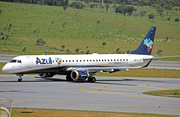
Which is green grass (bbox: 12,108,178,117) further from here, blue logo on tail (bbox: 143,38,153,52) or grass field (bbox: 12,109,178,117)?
blue logo on tail (bbox: 143,38,153,52)

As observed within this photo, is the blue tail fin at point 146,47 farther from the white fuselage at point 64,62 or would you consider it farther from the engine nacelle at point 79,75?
the engine nacelle at point 79,75

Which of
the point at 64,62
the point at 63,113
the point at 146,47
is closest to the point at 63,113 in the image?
the point at 63,113

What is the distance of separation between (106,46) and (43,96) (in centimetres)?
12665

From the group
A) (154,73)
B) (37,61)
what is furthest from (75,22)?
(37,61)

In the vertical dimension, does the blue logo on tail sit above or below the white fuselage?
above

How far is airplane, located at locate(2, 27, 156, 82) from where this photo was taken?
45.0 m

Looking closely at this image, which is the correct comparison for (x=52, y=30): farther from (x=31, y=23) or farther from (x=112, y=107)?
(x=112, y=107)

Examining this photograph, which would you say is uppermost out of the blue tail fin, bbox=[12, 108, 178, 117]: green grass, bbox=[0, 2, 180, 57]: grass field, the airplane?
bbox=[0, 2, 180, 57]: grass field

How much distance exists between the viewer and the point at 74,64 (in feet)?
161

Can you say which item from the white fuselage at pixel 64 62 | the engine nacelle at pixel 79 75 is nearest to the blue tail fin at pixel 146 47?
the white fuselage at pixel 64 62

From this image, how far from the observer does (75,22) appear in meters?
194

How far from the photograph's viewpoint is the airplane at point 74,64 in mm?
45000

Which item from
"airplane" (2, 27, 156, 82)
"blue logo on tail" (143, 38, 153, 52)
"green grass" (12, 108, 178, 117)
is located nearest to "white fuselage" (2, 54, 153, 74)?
"airplane" (2, 27, 156, 82)

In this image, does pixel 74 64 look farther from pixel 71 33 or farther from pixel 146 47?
pixel 71 33
